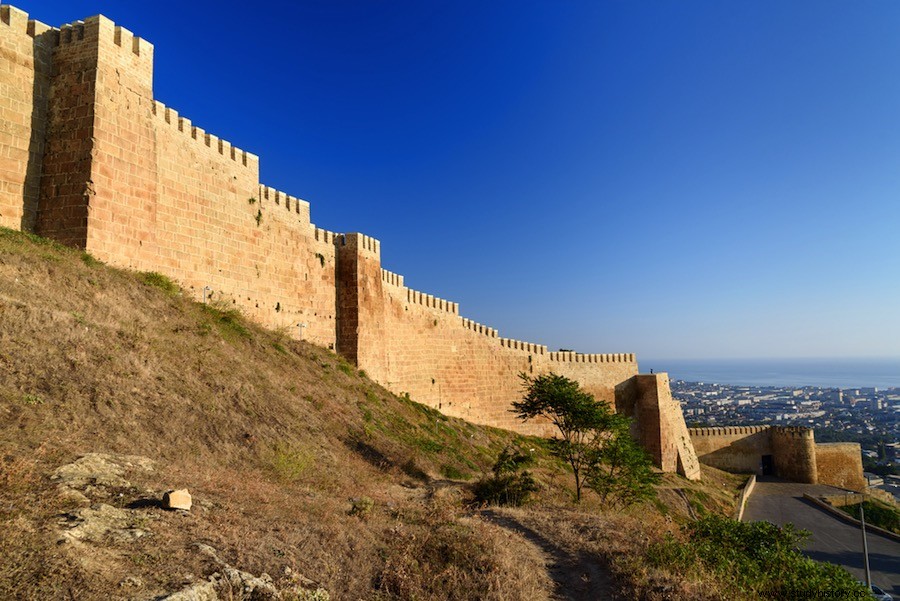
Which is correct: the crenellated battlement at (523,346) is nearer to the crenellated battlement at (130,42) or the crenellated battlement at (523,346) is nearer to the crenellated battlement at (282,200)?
the crenellated battlement at (282,200)

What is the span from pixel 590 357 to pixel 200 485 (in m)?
28.6

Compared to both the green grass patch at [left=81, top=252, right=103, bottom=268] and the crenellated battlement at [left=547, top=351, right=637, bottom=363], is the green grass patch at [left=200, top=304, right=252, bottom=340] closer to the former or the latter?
the green grass patch at [left=81, top=252, right=103, bottom=268]

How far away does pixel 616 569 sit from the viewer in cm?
625

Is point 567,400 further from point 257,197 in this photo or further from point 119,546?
point 119,546

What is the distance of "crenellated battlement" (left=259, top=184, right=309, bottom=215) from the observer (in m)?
16.9

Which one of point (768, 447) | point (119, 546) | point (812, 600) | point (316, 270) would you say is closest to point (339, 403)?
point (316, 270)

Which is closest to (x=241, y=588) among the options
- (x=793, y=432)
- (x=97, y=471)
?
(x=97, y=471)

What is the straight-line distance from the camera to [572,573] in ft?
21.2

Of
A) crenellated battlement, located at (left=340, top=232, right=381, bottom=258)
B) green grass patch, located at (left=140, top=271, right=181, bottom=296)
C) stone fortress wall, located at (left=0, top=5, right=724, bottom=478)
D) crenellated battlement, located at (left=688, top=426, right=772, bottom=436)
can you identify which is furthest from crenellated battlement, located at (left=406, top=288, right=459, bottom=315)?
crenellated battlement, located at (left=688, top=426, right=772, bottom=436)

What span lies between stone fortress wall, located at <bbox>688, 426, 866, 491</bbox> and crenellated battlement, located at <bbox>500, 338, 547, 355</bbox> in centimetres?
1725

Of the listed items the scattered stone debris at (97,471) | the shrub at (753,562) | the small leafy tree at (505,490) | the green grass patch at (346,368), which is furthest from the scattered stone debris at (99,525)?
the green grass patch at (346,368)

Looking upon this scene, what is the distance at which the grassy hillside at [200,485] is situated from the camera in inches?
160

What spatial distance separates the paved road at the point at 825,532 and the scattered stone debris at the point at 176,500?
15172 mm

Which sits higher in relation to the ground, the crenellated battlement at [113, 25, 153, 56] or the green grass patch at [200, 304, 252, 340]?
the crenellated battlement at [113, 25, 153, 56]
